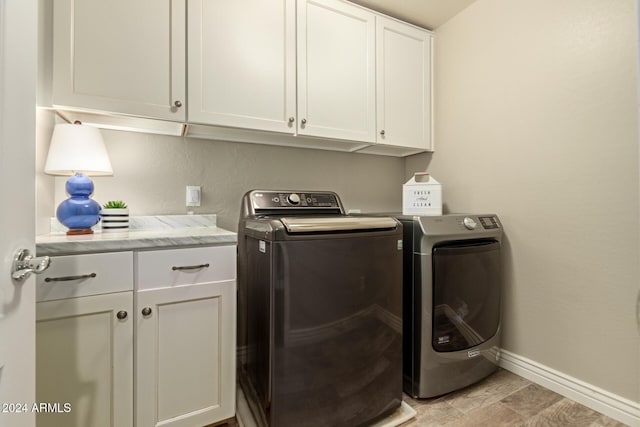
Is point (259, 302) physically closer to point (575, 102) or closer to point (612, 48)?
point (575, 102)

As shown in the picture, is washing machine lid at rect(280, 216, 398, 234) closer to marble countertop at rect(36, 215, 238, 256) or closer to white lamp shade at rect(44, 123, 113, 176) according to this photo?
marble countertop at rect(36, 215, 238, 256)

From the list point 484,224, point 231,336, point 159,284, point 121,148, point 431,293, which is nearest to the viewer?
point 159,284

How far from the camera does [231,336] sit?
4.33ft

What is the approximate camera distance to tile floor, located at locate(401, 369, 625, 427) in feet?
4.57

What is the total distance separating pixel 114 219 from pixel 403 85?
205 centimetres

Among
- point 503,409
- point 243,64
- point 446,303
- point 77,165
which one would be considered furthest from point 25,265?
point 503,409

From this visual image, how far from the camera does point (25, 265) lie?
0.65 m

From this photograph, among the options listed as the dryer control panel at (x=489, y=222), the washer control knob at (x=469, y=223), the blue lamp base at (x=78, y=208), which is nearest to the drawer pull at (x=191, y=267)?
the blue lamp base at (x=78, y=208)

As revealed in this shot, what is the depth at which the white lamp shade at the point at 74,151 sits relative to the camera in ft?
4.18

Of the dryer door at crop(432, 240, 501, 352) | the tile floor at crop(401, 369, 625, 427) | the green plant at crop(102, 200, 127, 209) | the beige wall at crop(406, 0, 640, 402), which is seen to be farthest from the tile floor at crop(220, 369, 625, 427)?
the green plant at crop(102, 200, 127, 209)

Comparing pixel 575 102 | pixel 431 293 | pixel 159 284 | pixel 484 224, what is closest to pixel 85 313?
pixel 159 284

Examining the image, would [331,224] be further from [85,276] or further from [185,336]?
[85,276]

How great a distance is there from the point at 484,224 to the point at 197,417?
1.80 meters

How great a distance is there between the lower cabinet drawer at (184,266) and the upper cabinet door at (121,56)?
0.70 m
